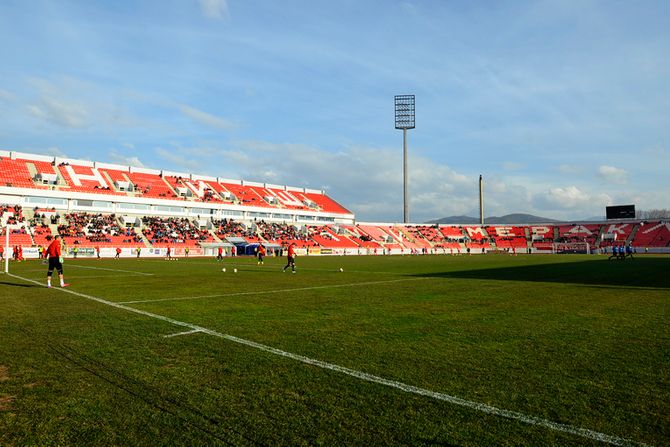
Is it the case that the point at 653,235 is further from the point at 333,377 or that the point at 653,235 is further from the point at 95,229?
the point at 333,377

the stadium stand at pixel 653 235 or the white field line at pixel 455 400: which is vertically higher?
the stadium stand at pixel 653 235

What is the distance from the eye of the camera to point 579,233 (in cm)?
9206

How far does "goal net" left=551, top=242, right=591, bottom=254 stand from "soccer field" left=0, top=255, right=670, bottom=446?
3198 inches

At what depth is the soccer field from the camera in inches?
149

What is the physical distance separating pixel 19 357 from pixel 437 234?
9557 cm

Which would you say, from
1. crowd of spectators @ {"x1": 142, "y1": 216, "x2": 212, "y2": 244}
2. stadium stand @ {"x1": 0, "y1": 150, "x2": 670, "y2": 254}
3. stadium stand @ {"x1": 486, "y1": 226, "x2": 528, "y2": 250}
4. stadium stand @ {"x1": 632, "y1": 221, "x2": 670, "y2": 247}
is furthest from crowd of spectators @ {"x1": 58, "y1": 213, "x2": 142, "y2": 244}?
stadium stand @ {"x1": 632, "y1": 221, "x2": 670, "y2": 247}

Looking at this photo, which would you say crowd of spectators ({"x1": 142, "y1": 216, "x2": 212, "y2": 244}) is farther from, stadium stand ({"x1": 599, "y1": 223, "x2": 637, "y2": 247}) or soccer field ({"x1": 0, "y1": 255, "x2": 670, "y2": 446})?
stadium stand ({"x1": 599, "y1": 223, "x2": 637, "y2": 247})

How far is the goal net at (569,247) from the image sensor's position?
269 feet

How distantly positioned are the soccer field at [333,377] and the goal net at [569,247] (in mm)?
81223

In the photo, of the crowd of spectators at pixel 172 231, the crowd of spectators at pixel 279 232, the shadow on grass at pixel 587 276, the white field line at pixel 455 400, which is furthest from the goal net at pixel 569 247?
the white field line at pixel 455 400

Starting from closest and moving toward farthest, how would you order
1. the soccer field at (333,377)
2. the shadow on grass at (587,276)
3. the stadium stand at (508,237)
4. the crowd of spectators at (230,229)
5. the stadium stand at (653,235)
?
the soccer field at (333,377), the shadow on grass at (587,276), the crowd of spectators at (230,229), the stadium stand at (653,235), the stadium stand at (508,237)

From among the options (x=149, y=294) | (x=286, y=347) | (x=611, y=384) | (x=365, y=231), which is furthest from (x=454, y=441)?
(x=365, y=231)

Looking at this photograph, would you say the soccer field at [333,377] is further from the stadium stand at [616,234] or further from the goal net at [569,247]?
the stadium stand at [616,234]

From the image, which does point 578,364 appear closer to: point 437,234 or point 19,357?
point 19,357
